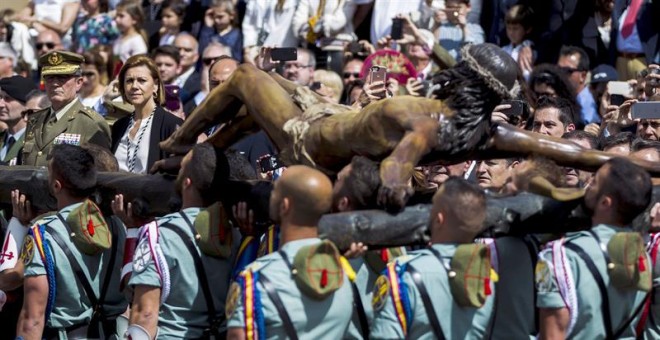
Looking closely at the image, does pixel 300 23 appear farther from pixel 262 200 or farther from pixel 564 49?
pixel 262 200

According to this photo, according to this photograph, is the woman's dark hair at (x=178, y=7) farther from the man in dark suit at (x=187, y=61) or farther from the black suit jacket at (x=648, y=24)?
the black suit jacket at (x=648, y=24)

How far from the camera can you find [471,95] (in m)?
7.15

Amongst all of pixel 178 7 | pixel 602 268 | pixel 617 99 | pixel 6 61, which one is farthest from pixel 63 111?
pixel 602 268

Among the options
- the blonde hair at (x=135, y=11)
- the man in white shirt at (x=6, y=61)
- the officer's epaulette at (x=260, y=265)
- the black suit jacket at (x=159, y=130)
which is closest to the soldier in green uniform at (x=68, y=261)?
the black suit jacket at (x=159, y=130)

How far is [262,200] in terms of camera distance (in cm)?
769

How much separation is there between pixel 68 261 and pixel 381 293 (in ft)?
7.67

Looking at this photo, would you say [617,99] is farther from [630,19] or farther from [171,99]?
[171,99]

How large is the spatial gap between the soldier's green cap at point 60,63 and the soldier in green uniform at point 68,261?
2477mm

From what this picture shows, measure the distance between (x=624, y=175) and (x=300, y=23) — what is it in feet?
23.7

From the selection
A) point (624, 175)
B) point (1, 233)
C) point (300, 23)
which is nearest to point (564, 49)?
point (300, 23)

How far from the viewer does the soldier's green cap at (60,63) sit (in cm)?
1075

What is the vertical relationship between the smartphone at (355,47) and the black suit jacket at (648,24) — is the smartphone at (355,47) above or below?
below

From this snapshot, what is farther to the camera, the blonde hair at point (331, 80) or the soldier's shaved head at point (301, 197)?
the blonde hair at point (331, 80)

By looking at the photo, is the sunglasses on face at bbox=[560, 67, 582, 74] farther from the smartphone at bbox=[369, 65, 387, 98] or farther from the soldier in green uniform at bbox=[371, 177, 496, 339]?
the soldier in green uniform at bbox=[371, 177, 496, 339]
